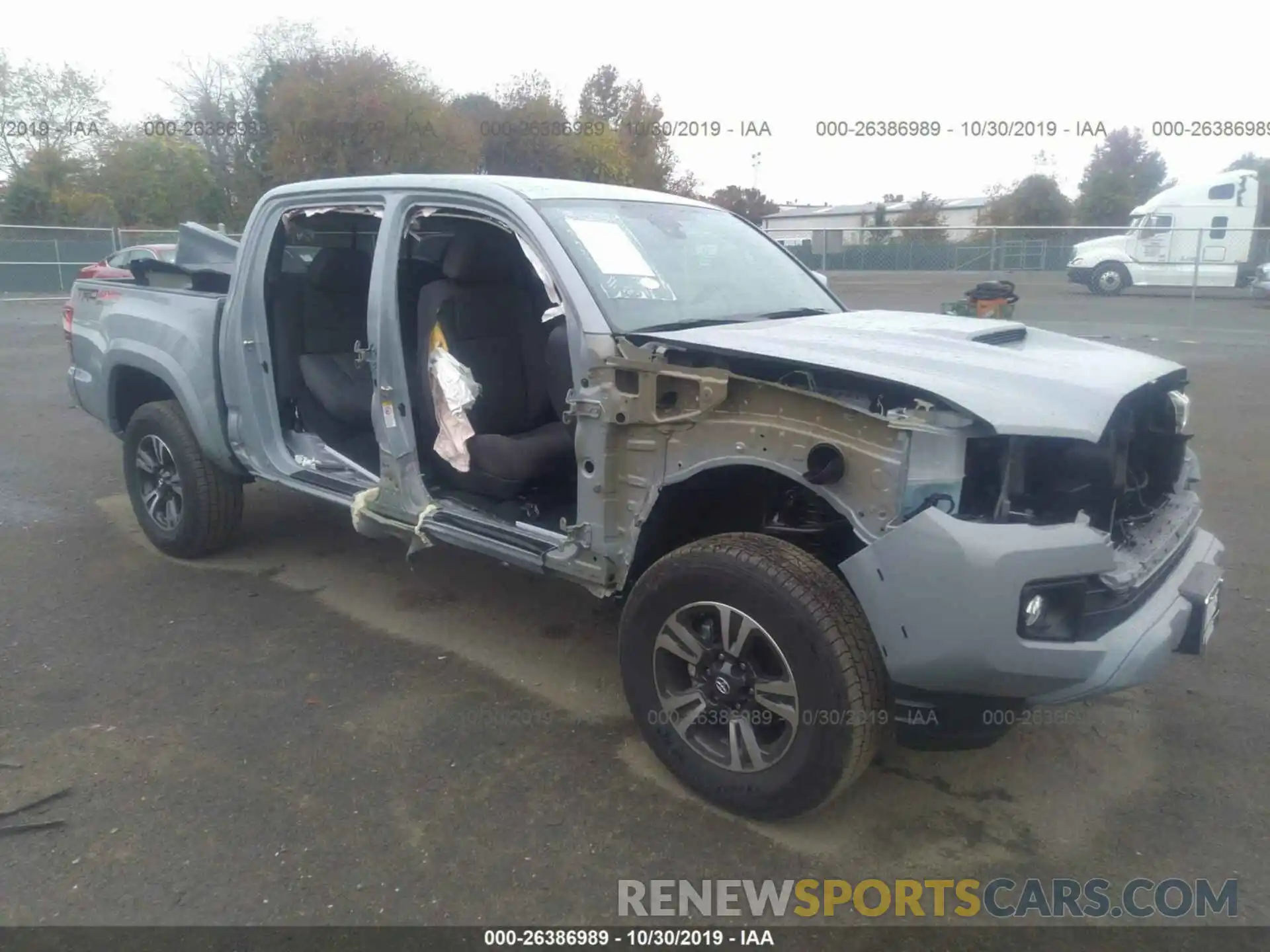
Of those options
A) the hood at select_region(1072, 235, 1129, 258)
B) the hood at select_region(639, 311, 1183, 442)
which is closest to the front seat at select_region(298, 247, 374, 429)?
the hood at select_region(639, 311, 1183, 442)

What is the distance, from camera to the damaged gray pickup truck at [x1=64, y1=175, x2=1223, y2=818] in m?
2.61

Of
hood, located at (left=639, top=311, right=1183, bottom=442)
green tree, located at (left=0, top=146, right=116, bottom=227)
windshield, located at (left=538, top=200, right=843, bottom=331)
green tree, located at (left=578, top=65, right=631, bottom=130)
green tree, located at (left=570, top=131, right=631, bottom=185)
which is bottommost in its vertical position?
hood, located at (left=639, top=311, right=1183, bottom=442)

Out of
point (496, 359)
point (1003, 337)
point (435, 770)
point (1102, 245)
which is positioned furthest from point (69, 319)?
point (1102, 245)

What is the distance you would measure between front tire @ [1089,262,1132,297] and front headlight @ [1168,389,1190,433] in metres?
21.4

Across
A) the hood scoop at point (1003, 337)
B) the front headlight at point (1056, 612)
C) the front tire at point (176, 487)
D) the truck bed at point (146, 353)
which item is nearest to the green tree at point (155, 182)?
the truck bed at point (146, 353)

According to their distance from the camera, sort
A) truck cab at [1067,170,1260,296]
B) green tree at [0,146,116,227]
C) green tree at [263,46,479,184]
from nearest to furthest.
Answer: truck cab at [1067,170,1260,296], green tree at [263,46,479,184], green tree at [0,146,116,227]

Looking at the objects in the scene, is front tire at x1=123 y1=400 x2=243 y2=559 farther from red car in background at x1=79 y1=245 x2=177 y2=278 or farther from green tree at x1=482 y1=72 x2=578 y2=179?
green tree at x1=482 y1=72 x2=578 y2=179

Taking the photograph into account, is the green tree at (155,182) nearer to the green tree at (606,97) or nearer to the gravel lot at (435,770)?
the green tree at (606,97)

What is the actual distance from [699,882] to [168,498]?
3861 millimetres

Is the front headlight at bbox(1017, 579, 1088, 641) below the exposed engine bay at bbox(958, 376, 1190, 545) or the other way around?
below

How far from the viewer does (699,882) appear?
9.05 feet

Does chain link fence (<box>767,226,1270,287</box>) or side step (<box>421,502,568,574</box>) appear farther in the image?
chain link fence (<box>767,226,1270,287</box>)

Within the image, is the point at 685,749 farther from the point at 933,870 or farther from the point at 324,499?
the point at 324,499

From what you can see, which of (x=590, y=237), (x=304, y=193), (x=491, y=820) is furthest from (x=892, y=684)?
(x=304, y=193)
